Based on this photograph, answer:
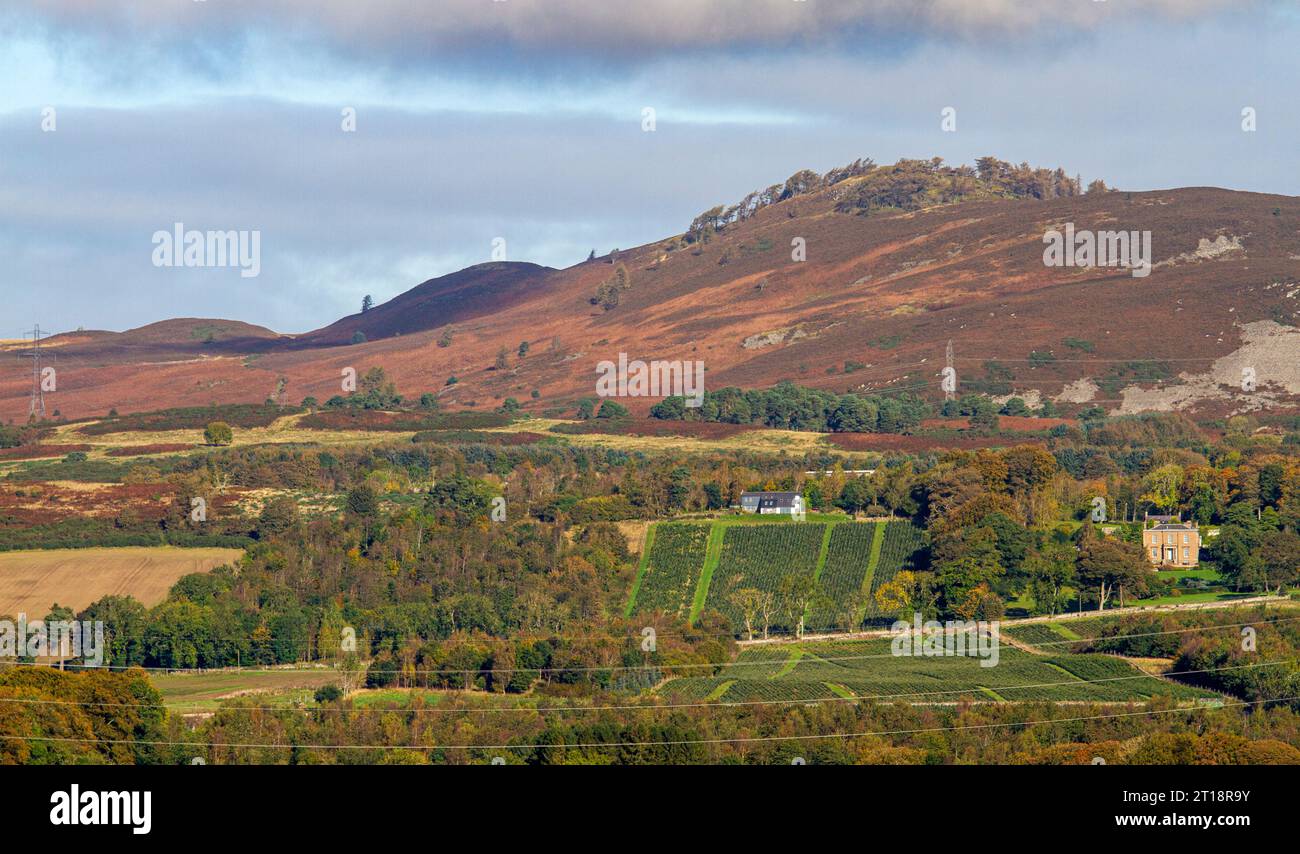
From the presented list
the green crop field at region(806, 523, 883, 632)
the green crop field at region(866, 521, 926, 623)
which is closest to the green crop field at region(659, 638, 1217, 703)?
the green crop field at region(806, 523, 883, 632)

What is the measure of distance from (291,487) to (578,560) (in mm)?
40890

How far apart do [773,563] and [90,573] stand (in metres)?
43.2

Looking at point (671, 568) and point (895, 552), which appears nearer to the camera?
point (671, 568)

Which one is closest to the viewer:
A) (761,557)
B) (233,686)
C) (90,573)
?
(233,686)

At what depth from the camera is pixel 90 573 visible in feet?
367

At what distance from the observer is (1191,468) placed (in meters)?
126

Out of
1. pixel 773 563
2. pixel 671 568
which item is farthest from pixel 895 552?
pixel 671 568

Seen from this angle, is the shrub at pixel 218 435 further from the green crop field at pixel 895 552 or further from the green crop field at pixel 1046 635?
the green crop field at pixel 1046 635

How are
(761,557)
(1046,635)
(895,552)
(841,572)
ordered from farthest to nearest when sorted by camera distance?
1. (895,552)
2. (761,557)
3. (841,572)
4. (1046,635)

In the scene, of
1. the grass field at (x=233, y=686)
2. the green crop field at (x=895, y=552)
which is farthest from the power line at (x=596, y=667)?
the green crop field at (x=895, y=552)

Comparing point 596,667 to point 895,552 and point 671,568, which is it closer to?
point 671,568

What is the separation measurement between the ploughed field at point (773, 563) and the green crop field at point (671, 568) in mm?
59

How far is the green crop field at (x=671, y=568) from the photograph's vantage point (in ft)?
345
